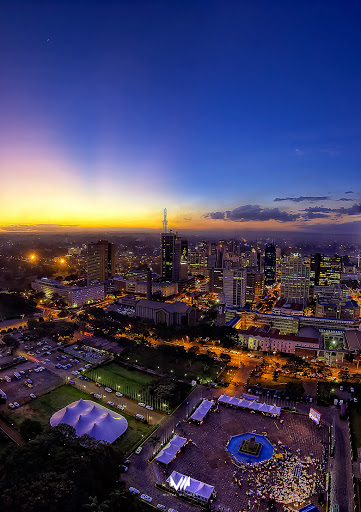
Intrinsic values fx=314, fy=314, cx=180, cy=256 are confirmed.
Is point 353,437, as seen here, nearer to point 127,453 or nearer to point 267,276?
point 127,453

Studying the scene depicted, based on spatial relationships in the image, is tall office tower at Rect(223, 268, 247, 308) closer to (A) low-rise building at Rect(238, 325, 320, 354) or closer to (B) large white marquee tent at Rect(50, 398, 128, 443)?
(A) low-rise building at Rect(238, 325, 320, 354)

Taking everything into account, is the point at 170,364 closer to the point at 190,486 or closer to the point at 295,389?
the point at 295,389

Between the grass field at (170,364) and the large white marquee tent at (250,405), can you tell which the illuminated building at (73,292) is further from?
the large white marquee tent at (250,405)

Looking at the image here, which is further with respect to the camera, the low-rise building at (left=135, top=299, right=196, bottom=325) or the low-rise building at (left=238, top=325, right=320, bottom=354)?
the low-rise building at (left=135, top=299, right=196, bottom=325)

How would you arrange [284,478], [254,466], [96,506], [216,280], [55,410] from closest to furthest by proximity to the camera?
1. [96,506]
2. [284,478]
3. [254,466]
4. [55,410]
5. [216,280]

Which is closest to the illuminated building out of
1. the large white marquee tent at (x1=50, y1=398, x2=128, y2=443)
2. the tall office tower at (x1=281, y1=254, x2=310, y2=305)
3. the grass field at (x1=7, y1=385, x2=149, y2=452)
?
the grass field at (x1=7, y1=385, x2=149, y2=452)

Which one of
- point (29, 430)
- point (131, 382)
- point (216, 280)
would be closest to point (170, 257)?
point (216, 280)
